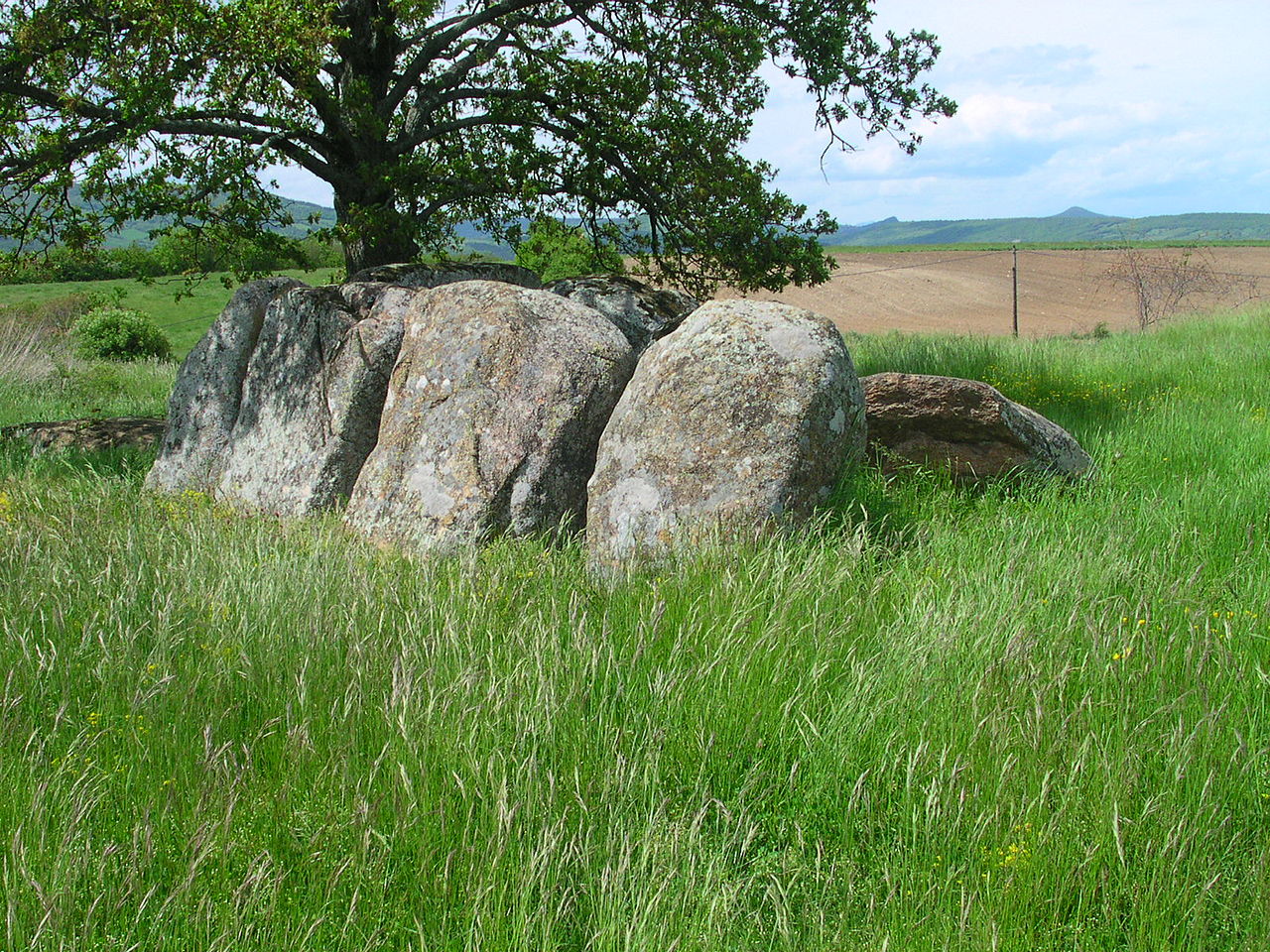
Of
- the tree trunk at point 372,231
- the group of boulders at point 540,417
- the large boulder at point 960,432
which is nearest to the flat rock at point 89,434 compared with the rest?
the group of boulders at point 540,417

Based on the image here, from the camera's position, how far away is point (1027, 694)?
3.54 m

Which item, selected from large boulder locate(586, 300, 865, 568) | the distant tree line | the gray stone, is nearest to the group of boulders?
large boulder locate(586, 300, 865, 568)

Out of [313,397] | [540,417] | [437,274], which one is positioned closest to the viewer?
[540,417]

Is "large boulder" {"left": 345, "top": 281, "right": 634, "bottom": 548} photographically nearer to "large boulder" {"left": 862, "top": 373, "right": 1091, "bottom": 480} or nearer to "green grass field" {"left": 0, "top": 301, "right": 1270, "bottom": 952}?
"green grass field" {"left": 0, "top": 301, "right": 1270, "bottom": 952}

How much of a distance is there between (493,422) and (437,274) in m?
3.30

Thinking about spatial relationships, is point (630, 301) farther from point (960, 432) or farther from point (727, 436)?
point (727, 436)

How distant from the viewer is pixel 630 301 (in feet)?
28.9

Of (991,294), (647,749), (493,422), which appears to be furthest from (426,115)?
(991,294)

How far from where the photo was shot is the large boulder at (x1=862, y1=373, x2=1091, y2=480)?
7105 mm

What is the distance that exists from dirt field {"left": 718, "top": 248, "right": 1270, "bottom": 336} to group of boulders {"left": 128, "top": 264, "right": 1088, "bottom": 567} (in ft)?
111

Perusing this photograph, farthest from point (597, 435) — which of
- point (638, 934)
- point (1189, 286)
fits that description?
point (1189, 286)

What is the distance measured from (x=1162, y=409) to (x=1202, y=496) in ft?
10.9

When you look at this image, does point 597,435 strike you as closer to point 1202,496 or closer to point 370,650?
point 370,650

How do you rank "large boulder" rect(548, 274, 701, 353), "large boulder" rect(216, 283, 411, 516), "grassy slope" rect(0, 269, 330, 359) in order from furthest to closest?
"grassy slope" rect(0, 269, 330, 359), "large boulder" rect(548, 274, 701, 353), "large boulder" rect(216, 283, 411, 516)
